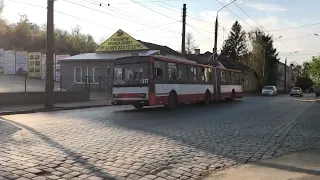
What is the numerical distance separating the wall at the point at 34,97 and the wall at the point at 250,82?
52716 millimetres

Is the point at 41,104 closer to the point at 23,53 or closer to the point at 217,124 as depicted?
the point at 217,124

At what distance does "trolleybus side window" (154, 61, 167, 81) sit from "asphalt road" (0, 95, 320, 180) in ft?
21.5

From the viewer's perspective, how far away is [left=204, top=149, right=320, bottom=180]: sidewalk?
680 cm

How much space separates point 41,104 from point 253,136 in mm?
16378

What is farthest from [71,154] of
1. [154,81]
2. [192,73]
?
[192,73]

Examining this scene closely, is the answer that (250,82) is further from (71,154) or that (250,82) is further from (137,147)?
(71,154)

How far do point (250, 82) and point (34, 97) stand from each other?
6408cm

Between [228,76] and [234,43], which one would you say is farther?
[234,43]

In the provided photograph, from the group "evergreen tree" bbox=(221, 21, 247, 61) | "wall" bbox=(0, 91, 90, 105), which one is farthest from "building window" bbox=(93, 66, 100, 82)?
"evergreen tree" bbox=(221, 21, 247, 61)

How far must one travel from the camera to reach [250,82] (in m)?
82.9

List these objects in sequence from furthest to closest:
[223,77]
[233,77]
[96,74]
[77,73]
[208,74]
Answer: [77,73] < [96,74] < [233,77] < [223,77] < [208,74]

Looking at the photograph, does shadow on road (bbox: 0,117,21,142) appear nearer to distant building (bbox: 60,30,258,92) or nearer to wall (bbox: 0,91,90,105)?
wall (bbox: 0,91,90,105)

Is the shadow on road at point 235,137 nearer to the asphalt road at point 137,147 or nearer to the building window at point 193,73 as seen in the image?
the asphalt road at point 137,147

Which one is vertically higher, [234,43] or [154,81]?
[234,43]
